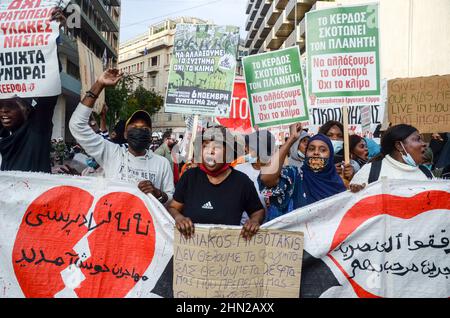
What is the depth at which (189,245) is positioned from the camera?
9.30ft

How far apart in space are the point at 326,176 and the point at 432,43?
9.87m

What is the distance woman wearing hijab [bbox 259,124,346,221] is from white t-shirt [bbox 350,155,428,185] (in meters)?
0.18

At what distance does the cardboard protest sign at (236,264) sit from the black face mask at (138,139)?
2.94 feet

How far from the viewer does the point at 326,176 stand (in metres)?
3.37

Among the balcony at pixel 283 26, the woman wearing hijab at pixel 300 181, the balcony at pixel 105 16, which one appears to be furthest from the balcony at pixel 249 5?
the woman wearing hijab at pixel 300 181

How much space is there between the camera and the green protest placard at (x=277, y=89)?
16.4ft

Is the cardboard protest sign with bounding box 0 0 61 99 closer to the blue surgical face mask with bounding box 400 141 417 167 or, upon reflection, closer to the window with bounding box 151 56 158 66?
the blue surgical face mask with bounding box 400 141 417 167

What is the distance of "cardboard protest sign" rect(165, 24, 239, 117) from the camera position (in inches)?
240

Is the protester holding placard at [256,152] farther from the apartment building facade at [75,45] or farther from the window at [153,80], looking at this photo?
the window at [153,80]

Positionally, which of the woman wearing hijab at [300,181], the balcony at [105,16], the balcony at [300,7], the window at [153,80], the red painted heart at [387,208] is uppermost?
the window at [153,80]

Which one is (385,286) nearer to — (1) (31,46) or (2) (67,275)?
(2) (67,275)

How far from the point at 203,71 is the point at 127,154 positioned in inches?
116

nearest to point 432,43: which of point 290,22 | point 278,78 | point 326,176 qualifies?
point 278,78

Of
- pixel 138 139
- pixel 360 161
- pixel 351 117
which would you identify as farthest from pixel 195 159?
pixel 351 117
